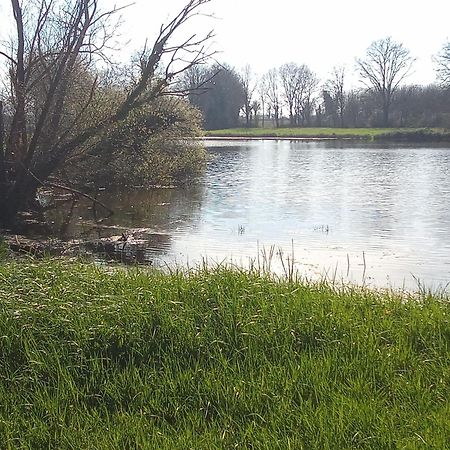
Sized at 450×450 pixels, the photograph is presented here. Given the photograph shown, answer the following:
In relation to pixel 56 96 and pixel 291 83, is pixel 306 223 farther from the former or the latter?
pixel 291 83

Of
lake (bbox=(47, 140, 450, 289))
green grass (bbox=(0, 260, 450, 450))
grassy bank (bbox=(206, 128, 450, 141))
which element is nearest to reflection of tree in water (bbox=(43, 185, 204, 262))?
lake (bbox=(47, 140, 450, 289))

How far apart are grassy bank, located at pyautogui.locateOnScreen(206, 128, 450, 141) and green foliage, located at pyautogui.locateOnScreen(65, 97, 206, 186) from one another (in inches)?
1358

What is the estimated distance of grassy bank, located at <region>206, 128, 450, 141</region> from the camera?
185ft

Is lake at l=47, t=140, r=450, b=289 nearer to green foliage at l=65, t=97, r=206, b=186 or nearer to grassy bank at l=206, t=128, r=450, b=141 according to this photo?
green foliage at l=65, t=97, r=206, b=186

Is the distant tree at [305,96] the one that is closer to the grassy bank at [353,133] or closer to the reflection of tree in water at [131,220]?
the grassy bank at [353,133]

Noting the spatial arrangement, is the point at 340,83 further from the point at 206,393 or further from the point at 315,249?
the point at 206,393

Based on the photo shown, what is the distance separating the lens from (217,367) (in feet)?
15.3

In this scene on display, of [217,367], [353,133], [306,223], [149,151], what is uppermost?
[149,151]

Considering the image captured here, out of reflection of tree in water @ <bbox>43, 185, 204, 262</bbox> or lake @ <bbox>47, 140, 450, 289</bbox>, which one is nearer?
lake @ <bbox>47, 140, 450, 289</bbox>

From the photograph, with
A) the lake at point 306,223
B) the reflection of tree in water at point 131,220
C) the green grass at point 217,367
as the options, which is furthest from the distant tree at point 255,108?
the green grass at point 217,367

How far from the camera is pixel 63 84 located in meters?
15.0

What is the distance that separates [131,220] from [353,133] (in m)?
54.0

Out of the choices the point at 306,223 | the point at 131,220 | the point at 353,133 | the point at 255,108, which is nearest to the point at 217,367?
the point at 306,223

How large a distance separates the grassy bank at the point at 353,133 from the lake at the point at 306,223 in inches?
1179
